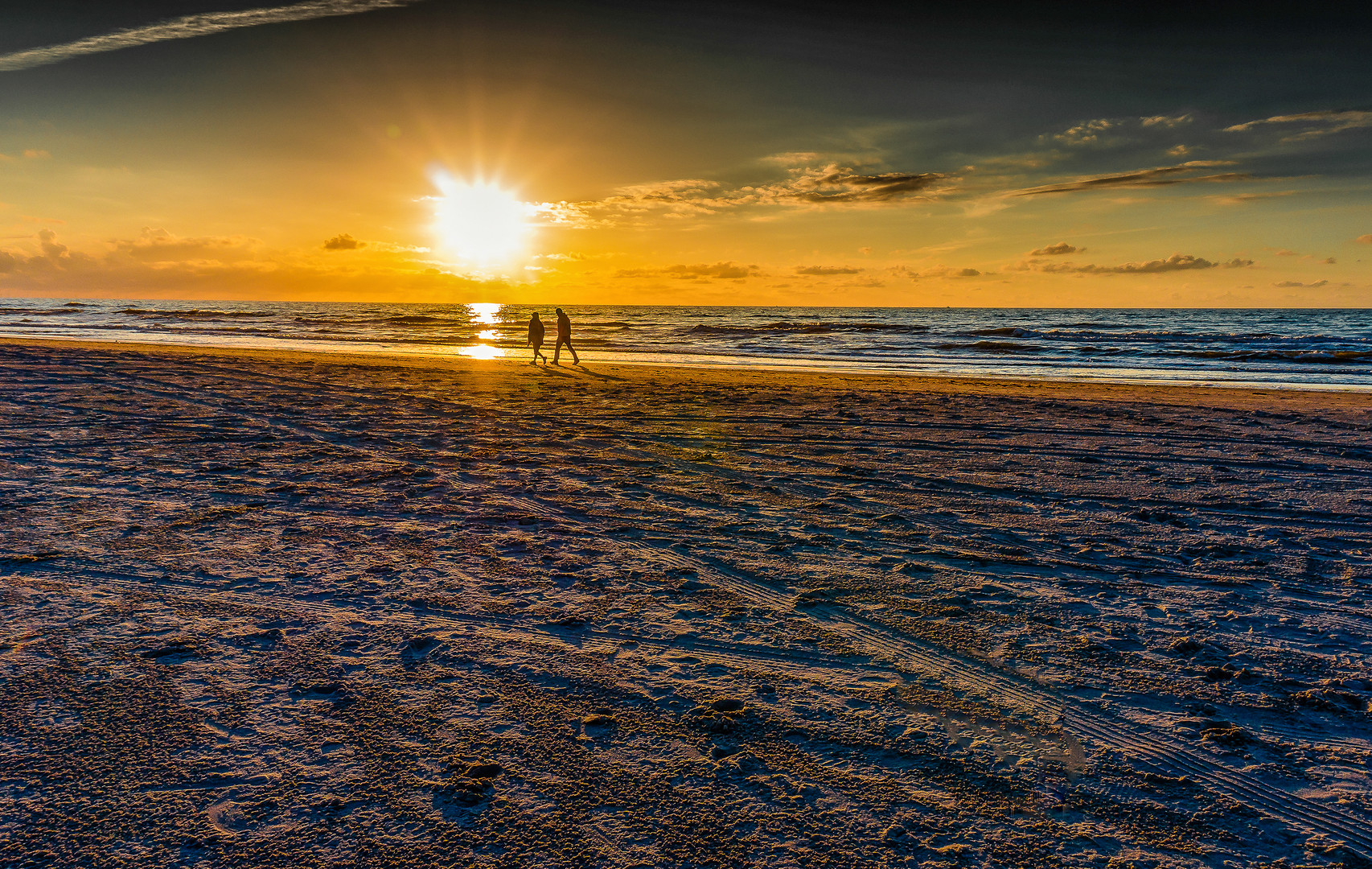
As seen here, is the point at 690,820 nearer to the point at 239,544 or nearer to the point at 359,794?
the point at 359,794

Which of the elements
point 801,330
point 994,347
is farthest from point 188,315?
point 994,347

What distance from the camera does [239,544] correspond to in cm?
472

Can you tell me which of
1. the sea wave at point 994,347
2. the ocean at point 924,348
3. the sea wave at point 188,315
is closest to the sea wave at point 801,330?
the ocean at point 924,348

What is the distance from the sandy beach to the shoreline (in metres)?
7.41

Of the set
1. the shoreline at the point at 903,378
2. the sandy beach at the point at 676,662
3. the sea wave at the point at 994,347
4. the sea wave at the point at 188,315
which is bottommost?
the sandy beach at the point at 676,662

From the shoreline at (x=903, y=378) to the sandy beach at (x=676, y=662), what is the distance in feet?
24.3

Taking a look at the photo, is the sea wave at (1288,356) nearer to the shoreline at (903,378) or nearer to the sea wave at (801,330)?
the shoreline at (903,378)

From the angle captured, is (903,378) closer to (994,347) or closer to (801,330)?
(994,347)

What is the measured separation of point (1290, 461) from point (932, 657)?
7.52m

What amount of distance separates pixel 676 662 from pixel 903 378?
1619 cm

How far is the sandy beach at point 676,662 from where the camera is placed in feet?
7.52

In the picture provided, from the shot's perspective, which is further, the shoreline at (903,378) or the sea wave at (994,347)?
the sea wave at (994,347)

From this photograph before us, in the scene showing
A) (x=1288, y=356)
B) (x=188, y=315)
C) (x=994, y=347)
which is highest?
(x=188, y=315)

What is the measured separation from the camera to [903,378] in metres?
18.1
